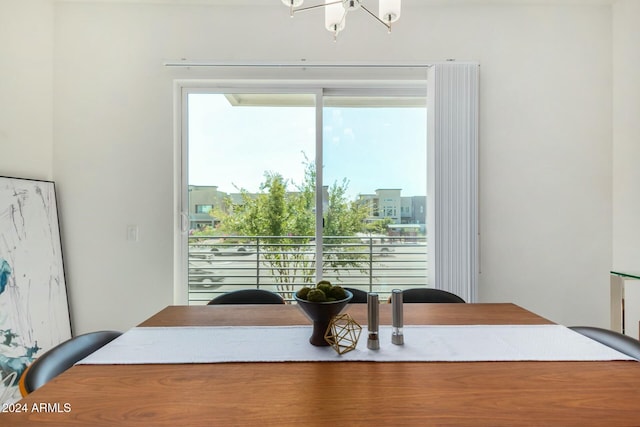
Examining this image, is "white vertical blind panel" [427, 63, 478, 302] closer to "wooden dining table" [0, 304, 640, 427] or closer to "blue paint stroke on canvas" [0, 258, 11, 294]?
"wooden dining table" [0, 304, 640, 427]

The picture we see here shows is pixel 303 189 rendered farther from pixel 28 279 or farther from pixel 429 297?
pixel 28 279

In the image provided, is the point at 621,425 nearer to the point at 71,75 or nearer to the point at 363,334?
the point at 363,334

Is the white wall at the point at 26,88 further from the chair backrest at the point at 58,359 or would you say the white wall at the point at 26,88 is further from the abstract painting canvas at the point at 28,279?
the chair backrest at the point at 58,359

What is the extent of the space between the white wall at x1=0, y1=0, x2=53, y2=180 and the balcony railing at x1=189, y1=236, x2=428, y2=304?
1.20 metres

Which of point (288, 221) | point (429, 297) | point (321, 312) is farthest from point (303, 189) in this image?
point (321, 312)

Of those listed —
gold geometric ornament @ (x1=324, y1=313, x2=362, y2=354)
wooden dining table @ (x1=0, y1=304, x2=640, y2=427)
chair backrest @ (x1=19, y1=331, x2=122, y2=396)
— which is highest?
gold geometric ornament @ (x1=324, y1=313, x2=362, y2=354)

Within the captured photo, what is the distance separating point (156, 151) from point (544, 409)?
255 centimetres

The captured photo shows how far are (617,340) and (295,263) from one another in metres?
1.85

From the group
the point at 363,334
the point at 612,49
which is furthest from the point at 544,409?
the point at 612,49

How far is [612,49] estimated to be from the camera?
2357 mm

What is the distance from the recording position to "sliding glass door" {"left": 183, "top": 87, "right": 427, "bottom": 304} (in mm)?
2445

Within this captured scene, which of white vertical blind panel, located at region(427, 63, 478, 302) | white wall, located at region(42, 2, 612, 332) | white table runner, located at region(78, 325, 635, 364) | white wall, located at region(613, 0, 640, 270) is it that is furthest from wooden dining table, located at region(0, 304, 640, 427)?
white wall, located at region(613, 0, 640, 270)

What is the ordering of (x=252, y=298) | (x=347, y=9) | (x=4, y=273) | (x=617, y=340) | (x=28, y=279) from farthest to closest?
(x=28, y=279) → (x=4, y=273) → (x=252, y=298) → (x=347, y=9) → (x=617, y=340)

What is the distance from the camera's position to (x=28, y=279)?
198 cm
